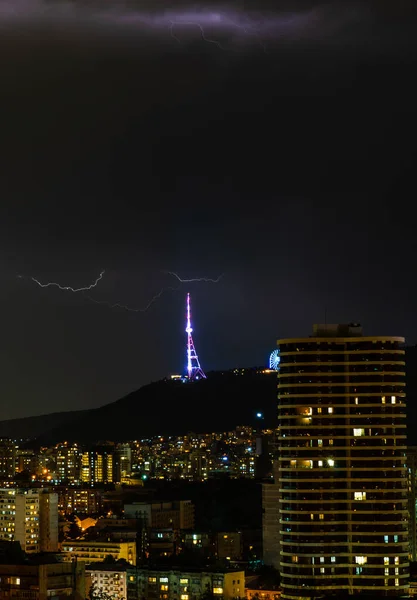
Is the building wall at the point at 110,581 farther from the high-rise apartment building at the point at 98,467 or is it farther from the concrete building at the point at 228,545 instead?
the high-rise apartment building at the point at 98,467

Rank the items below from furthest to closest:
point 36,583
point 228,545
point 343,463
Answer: point 228,545
point 36,583
point 343,463

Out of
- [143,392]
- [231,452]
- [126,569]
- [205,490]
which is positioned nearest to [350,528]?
[126,569]

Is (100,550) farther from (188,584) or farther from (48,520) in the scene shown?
(188,584)

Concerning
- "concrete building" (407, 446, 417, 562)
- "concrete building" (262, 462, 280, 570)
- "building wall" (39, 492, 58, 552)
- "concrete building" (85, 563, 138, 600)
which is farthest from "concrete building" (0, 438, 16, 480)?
"concrete building" (85, 563, 138, 600)

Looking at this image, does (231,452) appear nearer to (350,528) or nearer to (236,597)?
(236,597)

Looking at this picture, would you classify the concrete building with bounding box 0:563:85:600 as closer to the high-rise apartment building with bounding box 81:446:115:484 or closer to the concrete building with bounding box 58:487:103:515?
the concrete building with bounding box 58:487:103:515

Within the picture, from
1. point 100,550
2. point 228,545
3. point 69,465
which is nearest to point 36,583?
point 100,550

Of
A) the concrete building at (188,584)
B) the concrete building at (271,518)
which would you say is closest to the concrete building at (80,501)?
the concrete building at (271,518)
